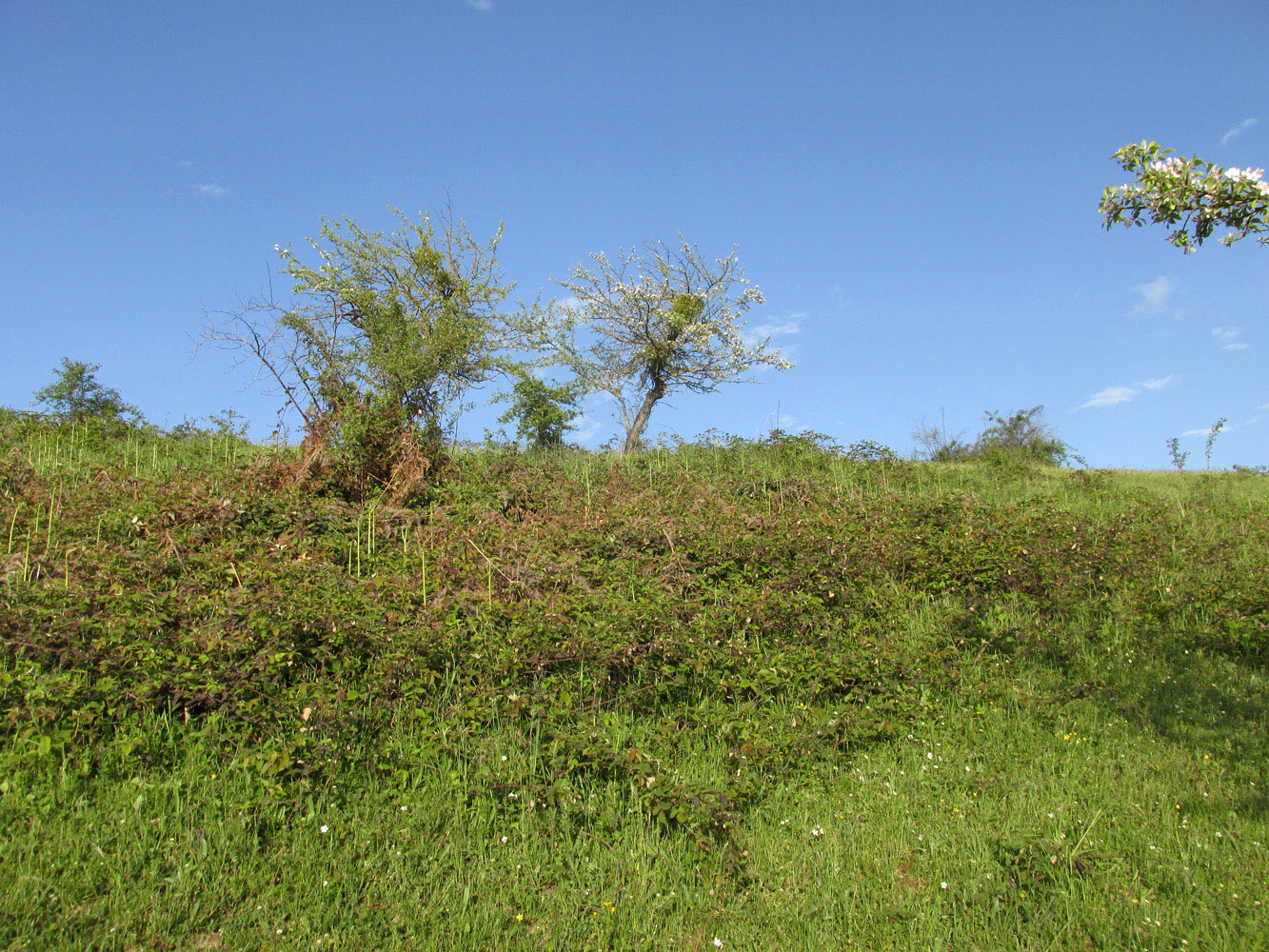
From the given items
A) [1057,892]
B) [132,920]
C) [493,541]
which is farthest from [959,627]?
[132,920]

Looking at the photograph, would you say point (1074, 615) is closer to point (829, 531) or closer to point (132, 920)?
point (829, 531)

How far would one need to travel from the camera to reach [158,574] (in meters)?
5.68

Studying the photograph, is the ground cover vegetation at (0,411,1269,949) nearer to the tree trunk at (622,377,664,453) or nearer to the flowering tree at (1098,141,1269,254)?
the flowering tree at (1098,141,1269,254)

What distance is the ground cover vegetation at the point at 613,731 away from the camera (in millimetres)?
3381

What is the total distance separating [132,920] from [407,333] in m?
12.4

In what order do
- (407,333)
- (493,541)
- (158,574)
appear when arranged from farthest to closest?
Result: (407,333) < (493,541) < (158,574)

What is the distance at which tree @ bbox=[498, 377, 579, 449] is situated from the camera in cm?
1622

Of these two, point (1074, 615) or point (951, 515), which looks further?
point (951, 515)

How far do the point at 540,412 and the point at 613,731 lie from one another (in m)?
12.5

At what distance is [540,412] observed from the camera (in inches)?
648

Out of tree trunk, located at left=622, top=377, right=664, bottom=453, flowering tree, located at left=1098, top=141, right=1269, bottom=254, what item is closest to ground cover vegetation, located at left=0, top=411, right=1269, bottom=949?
flowering tree, located at left=1098, top=141, right=1269, bottom=254

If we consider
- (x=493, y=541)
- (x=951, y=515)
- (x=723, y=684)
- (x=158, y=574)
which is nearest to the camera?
(x=723, y=684)

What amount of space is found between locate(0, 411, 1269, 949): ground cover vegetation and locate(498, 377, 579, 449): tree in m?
8.47

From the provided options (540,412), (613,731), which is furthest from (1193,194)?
(540,412)
